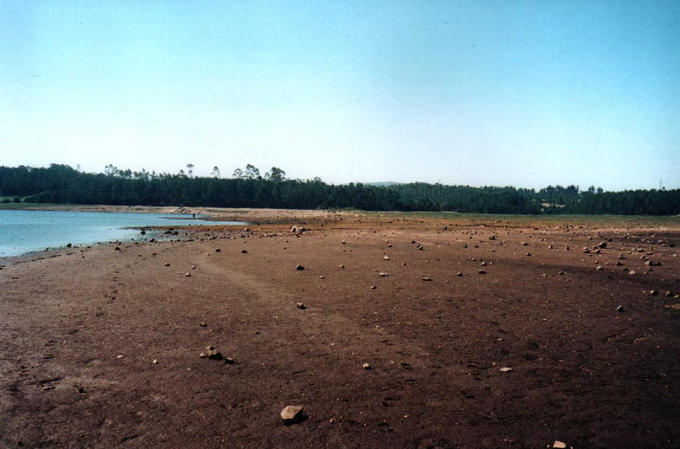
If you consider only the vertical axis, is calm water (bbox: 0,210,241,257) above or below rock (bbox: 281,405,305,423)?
below

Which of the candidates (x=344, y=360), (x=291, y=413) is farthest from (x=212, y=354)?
(x=291, y=413)

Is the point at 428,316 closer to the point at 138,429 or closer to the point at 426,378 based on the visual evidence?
the point at 426,378

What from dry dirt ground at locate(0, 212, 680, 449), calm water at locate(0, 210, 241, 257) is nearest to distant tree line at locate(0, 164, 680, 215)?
calm water at locate(0, 210, 241, 257)

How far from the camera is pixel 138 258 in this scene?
57.7 ft

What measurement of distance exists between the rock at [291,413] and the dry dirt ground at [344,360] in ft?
0.31

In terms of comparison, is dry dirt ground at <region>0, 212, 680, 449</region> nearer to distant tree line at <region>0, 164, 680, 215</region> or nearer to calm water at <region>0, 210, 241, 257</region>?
calm water at <region>0, 210, 241, 257</region>

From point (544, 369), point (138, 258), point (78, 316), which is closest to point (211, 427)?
point (544, 369)

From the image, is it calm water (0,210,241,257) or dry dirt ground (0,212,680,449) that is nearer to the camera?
dry dirt ground (0,212,680,449)

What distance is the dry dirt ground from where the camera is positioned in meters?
4.59

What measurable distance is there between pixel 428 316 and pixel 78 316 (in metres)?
7.14

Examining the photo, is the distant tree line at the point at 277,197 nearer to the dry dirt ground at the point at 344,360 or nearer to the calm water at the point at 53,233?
the calm water at the point at 53,233

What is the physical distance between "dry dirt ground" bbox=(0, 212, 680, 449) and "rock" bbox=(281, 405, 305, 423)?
0.10 meters

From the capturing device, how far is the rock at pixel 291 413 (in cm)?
469

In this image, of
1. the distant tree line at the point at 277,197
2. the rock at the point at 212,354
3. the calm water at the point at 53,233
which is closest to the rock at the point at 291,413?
the rock at the point at 212,354
